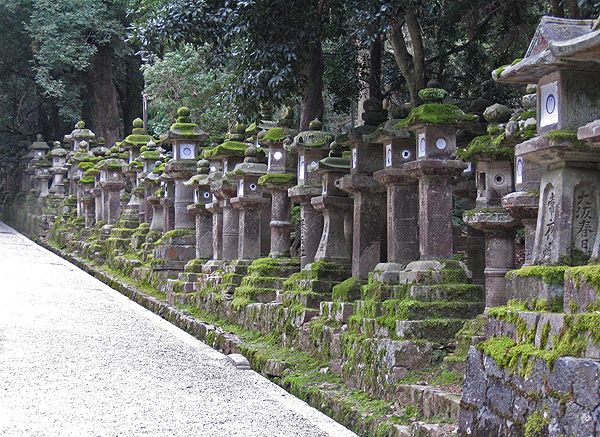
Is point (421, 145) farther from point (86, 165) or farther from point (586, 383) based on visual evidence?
point (86, 165)

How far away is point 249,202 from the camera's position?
52.8 feet

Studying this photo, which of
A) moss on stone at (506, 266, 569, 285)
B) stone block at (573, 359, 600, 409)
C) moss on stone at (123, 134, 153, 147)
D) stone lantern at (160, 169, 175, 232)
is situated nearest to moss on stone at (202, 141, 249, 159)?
stone lantern at (160, 169, 175, 232)

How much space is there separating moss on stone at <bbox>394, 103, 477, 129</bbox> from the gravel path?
3.01 m

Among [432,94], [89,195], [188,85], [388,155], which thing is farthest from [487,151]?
[89,195]

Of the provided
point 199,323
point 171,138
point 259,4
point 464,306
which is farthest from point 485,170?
point 171,138

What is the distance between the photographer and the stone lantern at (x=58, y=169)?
37156 mm

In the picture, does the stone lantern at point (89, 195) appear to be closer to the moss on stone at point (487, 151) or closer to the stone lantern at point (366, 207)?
the stone lantern at point (366, 207)

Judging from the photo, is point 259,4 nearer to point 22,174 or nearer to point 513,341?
point 513,341

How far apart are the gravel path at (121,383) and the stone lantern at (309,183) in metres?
1.91

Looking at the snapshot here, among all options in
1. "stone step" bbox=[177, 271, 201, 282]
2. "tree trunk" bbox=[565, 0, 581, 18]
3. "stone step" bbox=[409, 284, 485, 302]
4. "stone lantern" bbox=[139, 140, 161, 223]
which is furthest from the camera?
"stone lantern" bbox=[139, 140, 161, 223]

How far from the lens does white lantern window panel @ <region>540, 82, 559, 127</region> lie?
720cm

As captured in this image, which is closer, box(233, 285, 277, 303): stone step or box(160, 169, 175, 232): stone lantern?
box(233, 285, 277, 303): stone step

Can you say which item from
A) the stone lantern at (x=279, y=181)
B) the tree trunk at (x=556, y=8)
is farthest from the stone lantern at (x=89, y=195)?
the tree trunk at (x=556, y=8)

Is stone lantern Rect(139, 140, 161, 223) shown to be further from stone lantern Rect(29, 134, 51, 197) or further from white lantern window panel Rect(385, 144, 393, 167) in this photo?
stone lantern Rect(29, 134, 51, 197)
